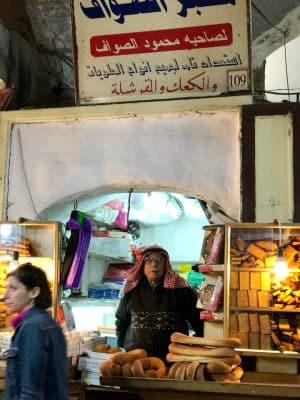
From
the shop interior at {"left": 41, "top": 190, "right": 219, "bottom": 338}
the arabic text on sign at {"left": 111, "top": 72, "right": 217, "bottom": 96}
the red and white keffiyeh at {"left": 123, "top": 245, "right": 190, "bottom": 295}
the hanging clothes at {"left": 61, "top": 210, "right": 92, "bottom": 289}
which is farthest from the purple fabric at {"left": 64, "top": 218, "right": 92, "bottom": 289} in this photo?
the arabic text on sign at {"left": 111, "top": 72, "right": 217, "bottom": 96}

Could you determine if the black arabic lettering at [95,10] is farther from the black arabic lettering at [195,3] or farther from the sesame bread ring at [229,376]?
the sesame bread ring at [229,376]

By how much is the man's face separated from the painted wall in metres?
0.71

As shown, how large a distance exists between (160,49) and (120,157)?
3.91 ft

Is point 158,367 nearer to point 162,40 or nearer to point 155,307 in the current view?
point 155,307

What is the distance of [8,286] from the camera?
334 cm

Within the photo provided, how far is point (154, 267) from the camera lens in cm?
600

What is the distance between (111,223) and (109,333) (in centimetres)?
167

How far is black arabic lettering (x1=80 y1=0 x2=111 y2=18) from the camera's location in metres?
6.46

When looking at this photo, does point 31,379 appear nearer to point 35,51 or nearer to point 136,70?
point 136,70

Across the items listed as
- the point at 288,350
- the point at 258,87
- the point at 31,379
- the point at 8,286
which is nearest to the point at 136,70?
the point at 258,87

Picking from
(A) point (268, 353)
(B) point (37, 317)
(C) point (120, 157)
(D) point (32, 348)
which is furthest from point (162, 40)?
(D) point (32, 348)

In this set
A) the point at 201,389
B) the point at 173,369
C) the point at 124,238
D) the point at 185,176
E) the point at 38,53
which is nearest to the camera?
the point at 201,389

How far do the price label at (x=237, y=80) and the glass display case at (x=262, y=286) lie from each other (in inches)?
55.8

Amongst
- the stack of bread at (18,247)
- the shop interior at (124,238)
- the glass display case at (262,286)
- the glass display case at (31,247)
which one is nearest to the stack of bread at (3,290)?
the glass display case at (31,247)
